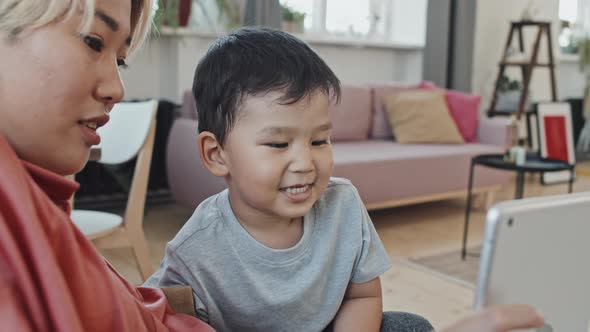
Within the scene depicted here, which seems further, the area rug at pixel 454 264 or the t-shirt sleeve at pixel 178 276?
the area rug at pixel 454 264

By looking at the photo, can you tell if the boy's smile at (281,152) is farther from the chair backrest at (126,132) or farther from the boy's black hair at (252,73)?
the chair backrest at (126,132)

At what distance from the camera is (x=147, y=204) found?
3.91 m

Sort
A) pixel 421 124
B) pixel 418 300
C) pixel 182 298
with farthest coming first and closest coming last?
pixel 421 124 → pixel 418 300 → pixel 182 298

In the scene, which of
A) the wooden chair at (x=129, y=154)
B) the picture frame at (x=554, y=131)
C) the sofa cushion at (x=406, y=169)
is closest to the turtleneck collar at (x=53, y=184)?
A: the wooden chair at (x=129, y=154)

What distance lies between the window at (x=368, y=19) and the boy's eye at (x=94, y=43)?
4398 mm

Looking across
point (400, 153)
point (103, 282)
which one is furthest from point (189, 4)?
point (103, 282)

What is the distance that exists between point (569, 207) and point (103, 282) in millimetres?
366

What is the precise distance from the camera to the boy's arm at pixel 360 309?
92cm

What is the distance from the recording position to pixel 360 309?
3.04ft

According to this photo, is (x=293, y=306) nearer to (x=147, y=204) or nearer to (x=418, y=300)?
(x=418, y=300)

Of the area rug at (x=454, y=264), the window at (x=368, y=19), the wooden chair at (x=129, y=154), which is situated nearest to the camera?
the wooden chair at (x=129, y=154)

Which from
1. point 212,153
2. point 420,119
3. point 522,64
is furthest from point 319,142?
point 522,64

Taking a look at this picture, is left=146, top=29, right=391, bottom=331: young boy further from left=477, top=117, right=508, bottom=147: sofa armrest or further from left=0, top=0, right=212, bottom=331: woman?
left=477, top=117, right=508, bottom=147: sofa armrest

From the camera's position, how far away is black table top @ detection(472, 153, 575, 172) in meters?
2.90
